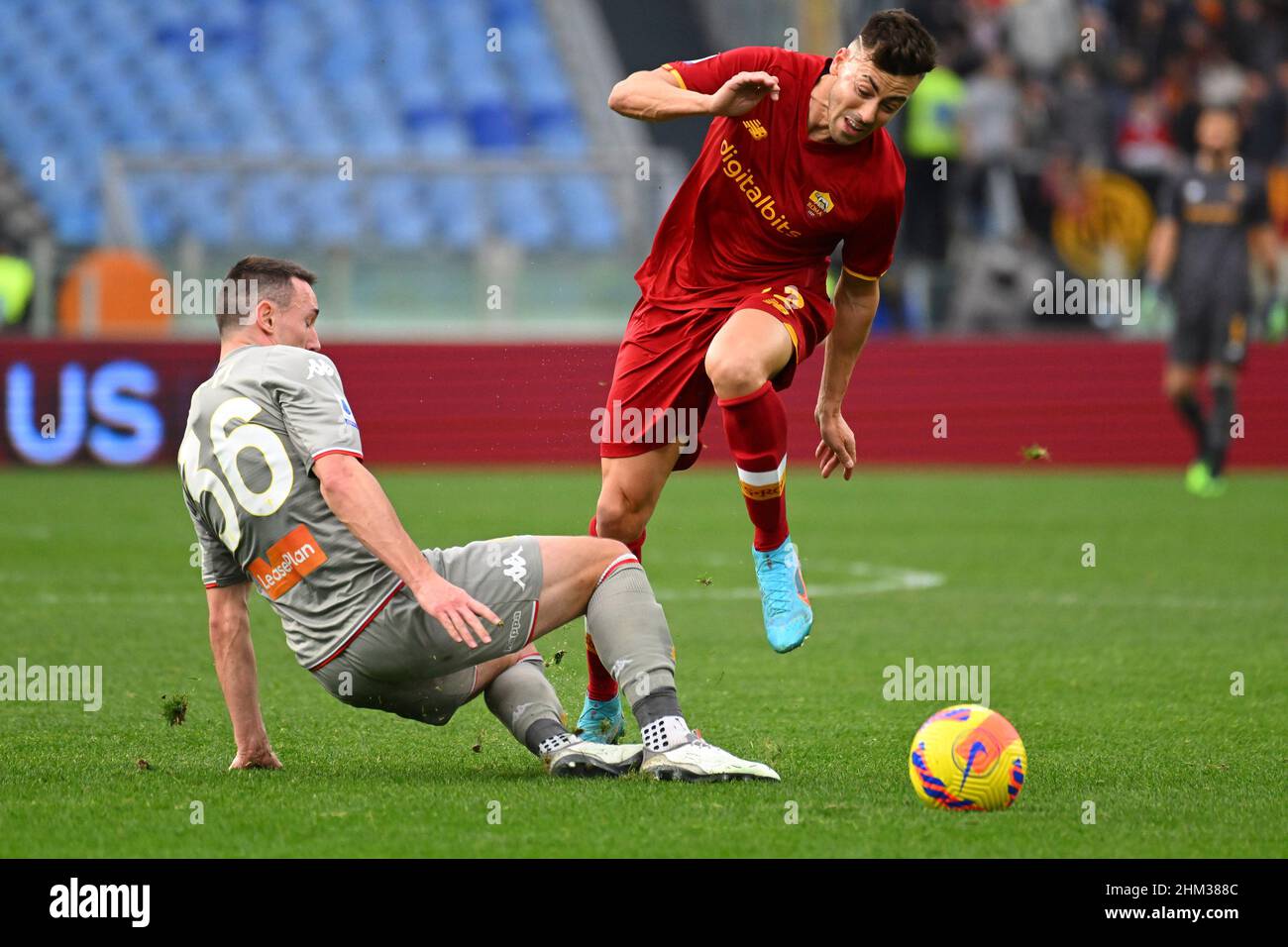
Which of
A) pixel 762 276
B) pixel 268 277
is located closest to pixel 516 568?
pixel 268 277

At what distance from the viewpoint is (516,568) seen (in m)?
4.98

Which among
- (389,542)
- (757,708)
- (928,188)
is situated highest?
(928,188)

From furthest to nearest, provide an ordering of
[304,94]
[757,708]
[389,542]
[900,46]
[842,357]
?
1. [304,94]
2. [757,708]
3. [842,357]
4. [900,46]
5. [389,542]

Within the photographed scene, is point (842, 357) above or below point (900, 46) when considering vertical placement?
below

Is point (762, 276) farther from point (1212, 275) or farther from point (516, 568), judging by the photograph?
point (1212, 275)

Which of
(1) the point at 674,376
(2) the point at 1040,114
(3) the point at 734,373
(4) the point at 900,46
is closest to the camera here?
(4) the point at 900,46

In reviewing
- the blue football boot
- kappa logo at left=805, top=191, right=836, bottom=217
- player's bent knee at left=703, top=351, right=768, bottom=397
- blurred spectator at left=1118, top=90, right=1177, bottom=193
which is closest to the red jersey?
kappa logo at left=805, top=191, right=836, bottom=217

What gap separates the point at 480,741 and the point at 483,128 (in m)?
16.6

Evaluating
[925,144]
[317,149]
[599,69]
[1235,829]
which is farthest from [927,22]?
[1235,829]

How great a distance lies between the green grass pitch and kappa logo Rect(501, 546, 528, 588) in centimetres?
54

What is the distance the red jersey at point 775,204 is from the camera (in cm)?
581

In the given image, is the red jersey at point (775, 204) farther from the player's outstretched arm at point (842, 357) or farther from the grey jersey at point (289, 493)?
the grey jersey at point (289, 493)

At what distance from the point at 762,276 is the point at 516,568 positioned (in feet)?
4.85

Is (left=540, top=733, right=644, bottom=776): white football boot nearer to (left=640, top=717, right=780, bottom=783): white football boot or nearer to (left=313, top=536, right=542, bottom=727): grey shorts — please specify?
(left=640, top=717, right=780, bottom=783): white football boot
